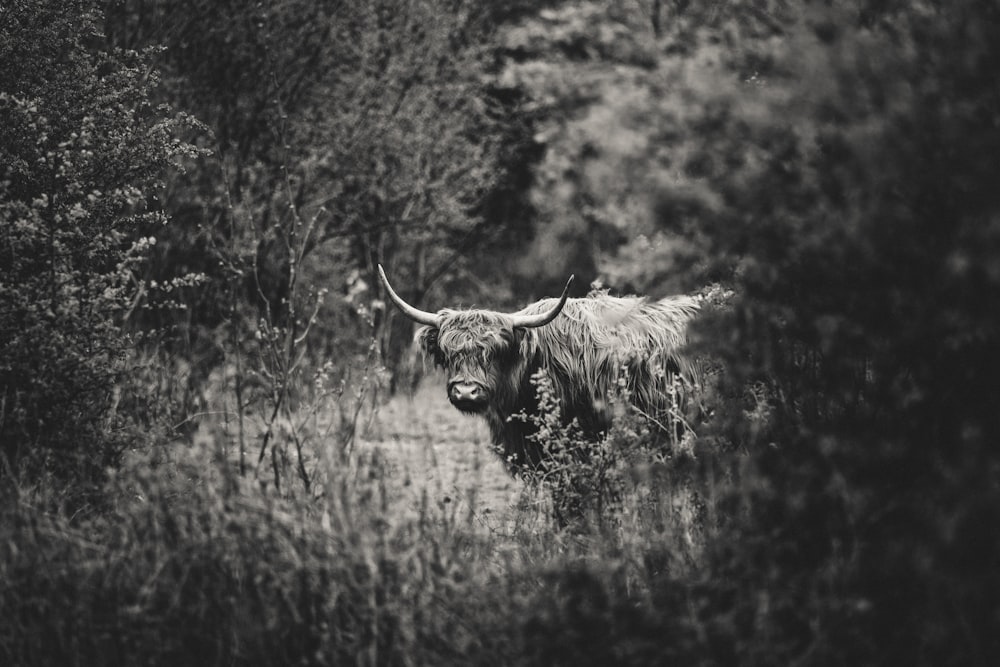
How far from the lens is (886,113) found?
271cm

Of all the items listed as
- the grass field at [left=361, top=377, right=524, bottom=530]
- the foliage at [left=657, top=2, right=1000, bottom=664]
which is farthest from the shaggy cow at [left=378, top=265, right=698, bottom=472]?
the foliage at [left=657, top=2, right=1000, bottom=664]

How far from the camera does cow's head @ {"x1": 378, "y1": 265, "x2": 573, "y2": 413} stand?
5461mm

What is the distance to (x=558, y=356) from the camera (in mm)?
5852

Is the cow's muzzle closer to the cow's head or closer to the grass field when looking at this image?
the cow's head

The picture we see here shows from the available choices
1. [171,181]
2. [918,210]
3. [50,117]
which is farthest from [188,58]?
[918,210]

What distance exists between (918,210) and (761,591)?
131 centimetres

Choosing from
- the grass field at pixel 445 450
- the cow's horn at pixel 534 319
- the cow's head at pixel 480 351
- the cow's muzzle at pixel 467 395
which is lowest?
the grass field at pixel 445 450

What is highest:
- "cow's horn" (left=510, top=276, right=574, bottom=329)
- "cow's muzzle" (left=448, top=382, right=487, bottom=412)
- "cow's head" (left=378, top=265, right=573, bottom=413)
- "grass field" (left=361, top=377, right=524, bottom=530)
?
"cow's horn" (left=510, top=276, right=574, bottom=329)

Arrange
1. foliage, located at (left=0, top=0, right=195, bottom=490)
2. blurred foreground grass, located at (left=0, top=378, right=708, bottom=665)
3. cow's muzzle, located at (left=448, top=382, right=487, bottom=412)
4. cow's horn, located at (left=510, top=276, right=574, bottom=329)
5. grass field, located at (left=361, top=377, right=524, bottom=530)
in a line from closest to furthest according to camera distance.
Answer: blurred foreground grass, located at (left=0, top=378, right=708, bottom=665), foliage, located at (left=0, top=0, right=195, bottom=490), cow's muzzle, located at (left=448, top=382, right=487, bottom=412), grass field, located at (left=361, top=377, right=524, bottom=530), cow's horn, located at (left=510, top=276, right=574, bottom=329)

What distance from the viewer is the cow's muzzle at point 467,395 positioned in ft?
17.6

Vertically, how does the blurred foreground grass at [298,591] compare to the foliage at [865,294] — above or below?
below

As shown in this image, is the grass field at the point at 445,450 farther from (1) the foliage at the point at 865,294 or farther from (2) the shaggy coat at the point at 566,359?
(1) the foliage at the point at 865,294

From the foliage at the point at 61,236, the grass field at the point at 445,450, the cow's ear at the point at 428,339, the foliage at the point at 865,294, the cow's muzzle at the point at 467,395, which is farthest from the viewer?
the cow's ear at the point at 428,339

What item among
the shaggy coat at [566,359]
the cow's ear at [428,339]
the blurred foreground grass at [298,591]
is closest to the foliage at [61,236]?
the blurred foreground grass at [298,591]
